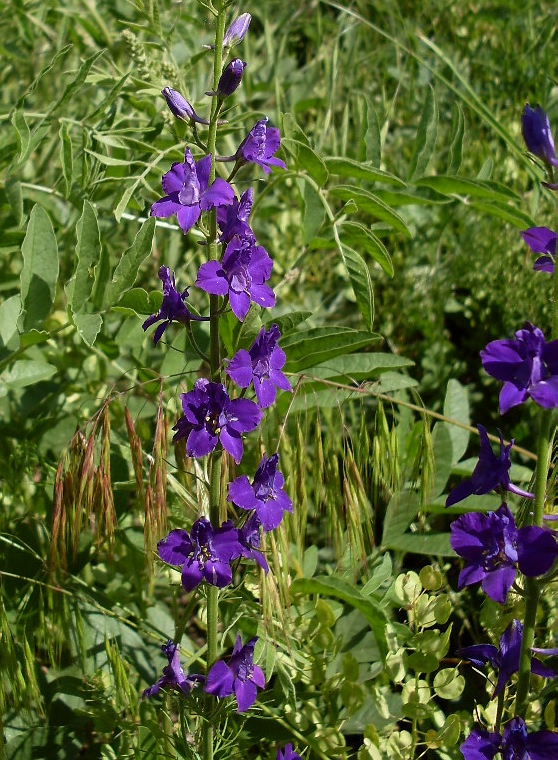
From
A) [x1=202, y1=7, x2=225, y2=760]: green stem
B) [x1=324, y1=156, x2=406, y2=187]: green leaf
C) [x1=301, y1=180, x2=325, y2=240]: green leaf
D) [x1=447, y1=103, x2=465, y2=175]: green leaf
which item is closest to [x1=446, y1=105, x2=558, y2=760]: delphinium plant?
[x1=202, y1=7, x2=225, y2=760]: green stem

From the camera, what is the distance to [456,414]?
2057 mm

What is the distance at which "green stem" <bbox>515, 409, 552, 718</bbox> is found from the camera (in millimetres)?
1181

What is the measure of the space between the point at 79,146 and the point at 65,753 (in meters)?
1.32

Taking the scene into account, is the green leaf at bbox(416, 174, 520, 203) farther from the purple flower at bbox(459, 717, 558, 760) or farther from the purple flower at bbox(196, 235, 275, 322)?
the purple flower at bbox(459, 717, 558, 760)

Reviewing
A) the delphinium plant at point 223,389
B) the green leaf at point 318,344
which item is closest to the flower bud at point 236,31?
the delphinium plant at point 223,389

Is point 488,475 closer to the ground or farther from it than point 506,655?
farther from it

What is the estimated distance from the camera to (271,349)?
1.35 m

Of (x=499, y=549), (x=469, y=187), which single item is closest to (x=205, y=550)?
(x=499, y=549)

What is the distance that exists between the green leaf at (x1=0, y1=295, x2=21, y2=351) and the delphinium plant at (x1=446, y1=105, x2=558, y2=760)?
3.31 feet

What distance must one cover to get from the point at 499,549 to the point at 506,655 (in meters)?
0.20

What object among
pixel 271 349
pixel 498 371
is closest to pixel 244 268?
pixel 271 349

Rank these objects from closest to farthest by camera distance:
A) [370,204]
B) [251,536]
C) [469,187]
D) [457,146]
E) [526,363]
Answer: [526,363], [251,536], [370,204], [469,187], [457,146]

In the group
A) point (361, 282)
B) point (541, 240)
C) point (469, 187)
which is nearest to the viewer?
point (541, 240)

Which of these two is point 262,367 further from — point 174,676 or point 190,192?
point 174,676
